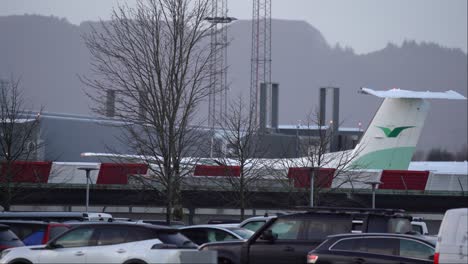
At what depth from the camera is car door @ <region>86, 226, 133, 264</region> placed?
18516mm

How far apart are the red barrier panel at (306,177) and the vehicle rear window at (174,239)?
26.0m

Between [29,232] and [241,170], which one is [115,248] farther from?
[241,170]

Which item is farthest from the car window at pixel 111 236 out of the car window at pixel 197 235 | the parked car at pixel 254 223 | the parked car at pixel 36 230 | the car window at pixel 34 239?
the parked car at pixel 254 223

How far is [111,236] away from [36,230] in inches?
186

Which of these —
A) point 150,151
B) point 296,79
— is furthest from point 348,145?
point 150,151

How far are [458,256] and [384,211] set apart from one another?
509cm

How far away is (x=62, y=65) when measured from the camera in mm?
83688

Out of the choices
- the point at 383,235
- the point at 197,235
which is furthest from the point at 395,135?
the point at 383,235

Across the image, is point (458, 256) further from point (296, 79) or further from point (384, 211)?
point (296, 79)

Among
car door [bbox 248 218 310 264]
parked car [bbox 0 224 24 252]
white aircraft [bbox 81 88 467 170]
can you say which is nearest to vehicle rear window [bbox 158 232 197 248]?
car door [bbox 248 218 310 264]

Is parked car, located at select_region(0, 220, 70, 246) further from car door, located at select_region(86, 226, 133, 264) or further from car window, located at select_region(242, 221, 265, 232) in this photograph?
car window, located at select_region(242, 221, 265, 232)

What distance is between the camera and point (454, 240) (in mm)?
16172

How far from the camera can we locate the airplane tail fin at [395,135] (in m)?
58.4

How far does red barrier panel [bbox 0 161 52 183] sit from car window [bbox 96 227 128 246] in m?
22.9
